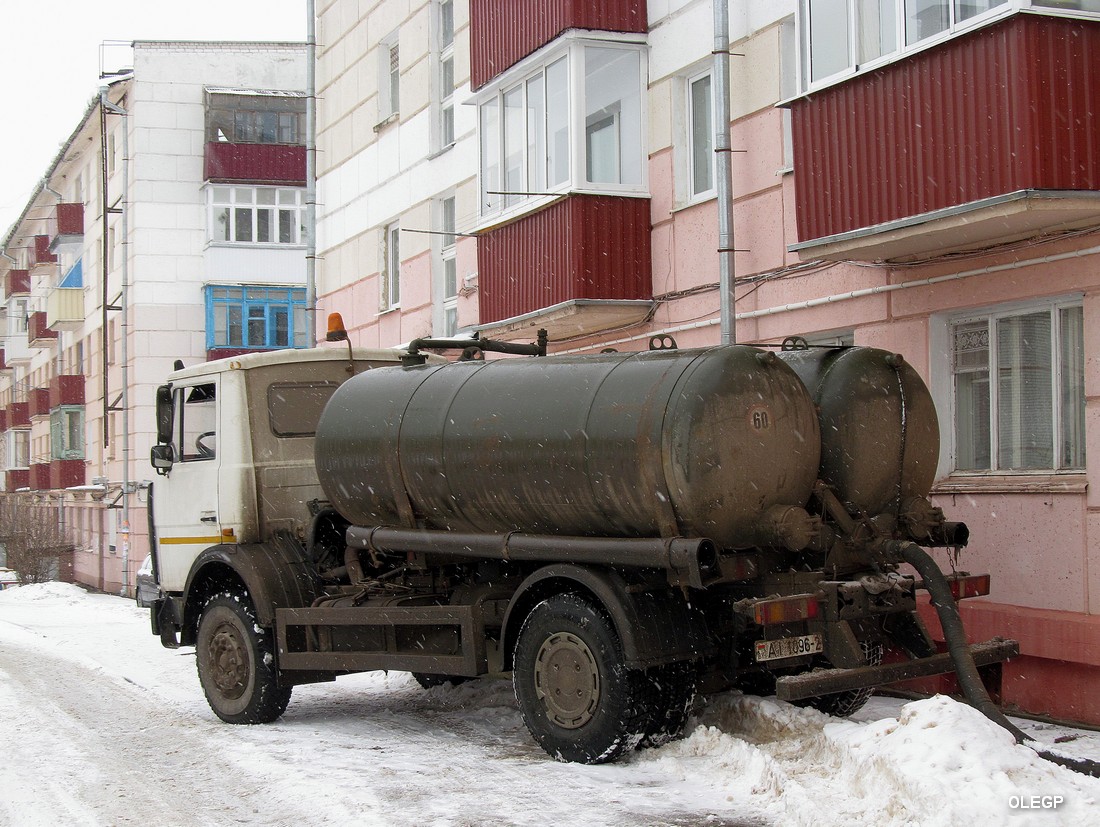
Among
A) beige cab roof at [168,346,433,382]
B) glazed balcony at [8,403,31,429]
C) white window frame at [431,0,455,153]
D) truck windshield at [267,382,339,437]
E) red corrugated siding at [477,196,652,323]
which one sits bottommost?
truck windshield at [267,382,339,437]

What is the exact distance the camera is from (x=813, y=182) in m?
9.90

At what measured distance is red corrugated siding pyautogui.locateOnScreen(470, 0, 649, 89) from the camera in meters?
12.9

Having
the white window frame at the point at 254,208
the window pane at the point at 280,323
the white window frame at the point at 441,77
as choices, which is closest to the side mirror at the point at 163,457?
the white window frame at the point at 441,77

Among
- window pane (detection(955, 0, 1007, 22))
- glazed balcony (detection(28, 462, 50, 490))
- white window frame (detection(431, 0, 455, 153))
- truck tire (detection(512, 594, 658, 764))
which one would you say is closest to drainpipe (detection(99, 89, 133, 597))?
glazed balcony (detection(28, 462, 50, 490))

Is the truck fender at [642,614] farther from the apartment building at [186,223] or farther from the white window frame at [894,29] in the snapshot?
the apartment building at [186,223]

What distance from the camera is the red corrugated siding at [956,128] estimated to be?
8023 mm

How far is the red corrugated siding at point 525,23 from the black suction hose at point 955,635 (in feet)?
24.6

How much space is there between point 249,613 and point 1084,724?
5598 mm

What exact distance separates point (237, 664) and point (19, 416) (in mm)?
45175

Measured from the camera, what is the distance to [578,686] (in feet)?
23.3

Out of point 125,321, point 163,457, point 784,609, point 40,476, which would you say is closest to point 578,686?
point 784,609

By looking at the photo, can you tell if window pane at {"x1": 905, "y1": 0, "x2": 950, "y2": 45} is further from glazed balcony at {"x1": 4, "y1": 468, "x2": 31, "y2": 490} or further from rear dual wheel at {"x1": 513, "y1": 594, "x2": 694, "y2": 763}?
glazed balcony at {"x1": 4, "y1": 468, "x2": 31, "y2": 490}

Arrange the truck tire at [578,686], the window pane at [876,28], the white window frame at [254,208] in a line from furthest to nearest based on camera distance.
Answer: the white window frame at [254,208] → the window pane at [876,28] → the truck tire at [578,686]

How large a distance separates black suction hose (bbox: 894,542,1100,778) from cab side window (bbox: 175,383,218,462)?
512 cm
